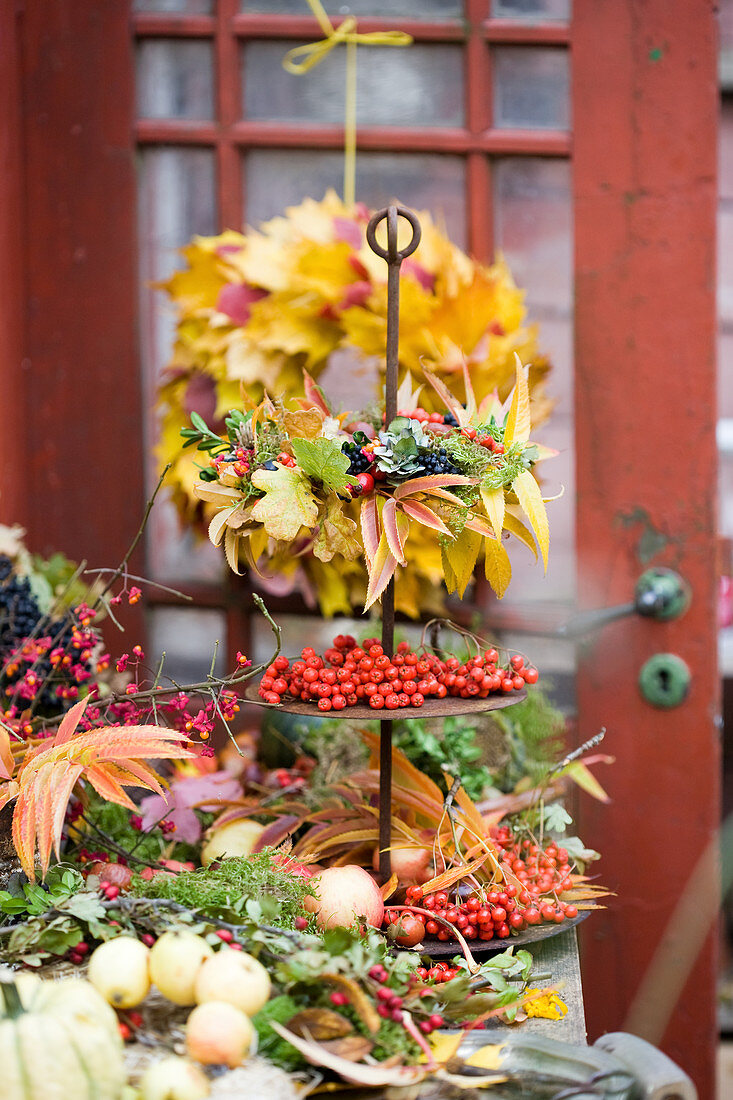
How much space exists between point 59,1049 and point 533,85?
4.45 ft

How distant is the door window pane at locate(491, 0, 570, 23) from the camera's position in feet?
4.54

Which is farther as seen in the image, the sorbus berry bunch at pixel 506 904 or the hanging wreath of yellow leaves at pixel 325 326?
the hanging wreath of yellow leaves at pixel 325 326

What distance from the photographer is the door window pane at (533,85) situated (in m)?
1.40

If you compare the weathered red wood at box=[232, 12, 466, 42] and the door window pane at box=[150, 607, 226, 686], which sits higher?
the weathered red wood at box=[232, 12, 466, 42]

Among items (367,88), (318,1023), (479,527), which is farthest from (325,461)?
(367,88)

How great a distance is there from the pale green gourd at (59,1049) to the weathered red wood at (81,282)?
94 cm

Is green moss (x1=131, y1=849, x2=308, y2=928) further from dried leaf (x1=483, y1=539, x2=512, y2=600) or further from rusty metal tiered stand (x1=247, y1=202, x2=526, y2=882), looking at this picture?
dried leaf (x1=483, y1=539, x2=512, y2=600)

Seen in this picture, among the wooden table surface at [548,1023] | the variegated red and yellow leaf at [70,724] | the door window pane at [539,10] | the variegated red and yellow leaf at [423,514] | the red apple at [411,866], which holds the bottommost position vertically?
the wooden table surface at [548,1023]

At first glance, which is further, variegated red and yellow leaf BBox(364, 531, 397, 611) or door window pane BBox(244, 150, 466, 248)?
door window pane BBox(244, 150, 466, 248)

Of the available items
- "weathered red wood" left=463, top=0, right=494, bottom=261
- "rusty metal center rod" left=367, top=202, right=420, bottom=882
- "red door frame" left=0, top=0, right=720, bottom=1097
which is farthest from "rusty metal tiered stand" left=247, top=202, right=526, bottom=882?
"weathered red wood" left=463, top=0, right=494, bottom=261

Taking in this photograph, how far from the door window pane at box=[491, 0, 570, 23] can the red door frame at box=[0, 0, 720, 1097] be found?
7 cm

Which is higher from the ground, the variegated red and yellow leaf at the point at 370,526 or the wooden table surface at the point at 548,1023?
the variegated red and yellow leaf at the point at 370,526

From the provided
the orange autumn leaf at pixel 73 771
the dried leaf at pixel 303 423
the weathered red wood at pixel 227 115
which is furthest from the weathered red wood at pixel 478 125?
the orange autumn leaf at pixel 73 771

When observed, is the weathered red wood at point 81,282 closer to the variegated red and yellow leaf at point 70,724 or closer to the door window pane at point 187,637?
the door window pane at point 187,637
